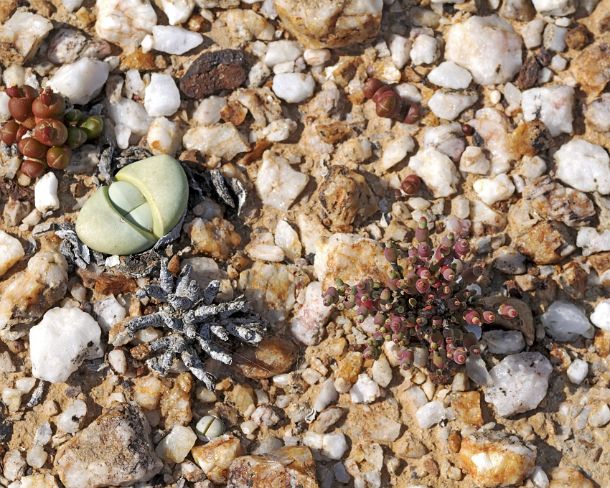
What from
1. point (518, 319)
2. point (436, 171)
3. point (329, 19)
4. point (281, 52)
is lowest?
point (518, 319)

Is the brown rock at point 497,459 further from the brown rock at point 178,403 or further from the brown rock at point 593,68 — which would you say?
the brown rock at point 593,68

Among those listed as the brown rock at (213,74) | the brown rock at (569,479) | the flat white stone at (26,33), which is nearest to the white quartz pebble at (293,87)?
the brown rock at (213,74)

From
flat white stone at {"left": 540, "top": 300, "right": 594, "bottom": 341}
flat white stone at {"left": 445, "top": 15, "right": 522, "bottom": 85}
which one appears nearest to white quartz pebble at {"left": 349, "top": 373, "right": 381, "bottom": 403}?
flat white stone at {"left": 540, "top": 300, "right": 594, "bottom": 341}

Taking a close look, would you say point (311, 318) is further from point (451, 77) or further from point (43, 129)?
point (43, 129)

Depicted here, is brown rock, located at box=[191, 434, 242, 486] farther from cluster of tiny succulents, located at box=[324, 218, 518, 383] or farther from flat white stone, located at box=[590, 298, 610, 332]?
flat white stone, located at box=[590, 298, 610, 332]

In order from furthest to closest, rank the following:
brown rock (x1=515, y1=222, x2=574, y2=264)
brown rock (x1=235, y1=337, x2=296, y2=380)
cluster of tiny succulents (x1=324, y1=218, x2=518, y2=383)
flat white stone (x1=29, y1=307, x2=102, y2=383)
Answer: brown rock (x1=515, y1=222, x2=574, y2=264) → brown rock (x1=235, y1=337, x2=296, y2=380) → flat white stone (x1=29, y1=307, x2=102, y2=383) → cluster of tiny succulents (x1=324, y1=218, x2=518, y2=383)

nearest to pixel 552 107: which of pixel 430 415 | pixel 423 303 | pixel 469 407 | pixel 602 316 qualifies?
pixel 602 316

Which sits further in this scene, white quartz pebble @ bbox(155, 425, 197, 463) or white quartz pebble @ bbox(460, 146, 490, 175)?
white quartz pebble @ bbox(460, 146, 490, 175)
